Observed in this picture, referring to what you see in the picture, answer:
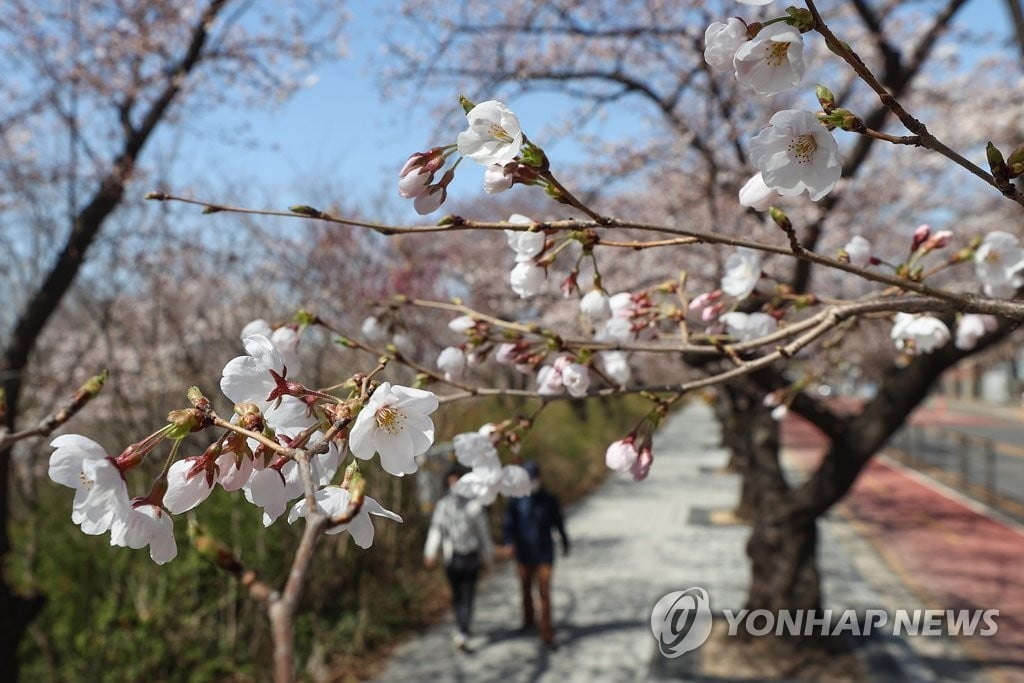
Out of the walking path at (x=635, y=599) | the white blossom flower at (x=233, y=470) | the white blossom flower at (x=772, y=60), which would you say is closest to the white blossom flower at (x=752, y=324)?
the white blossom flower at (x=772, y=60)

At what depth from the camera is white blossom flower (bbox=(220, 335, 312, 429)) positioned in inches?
40.5

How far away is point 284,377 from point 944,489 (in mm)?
13544

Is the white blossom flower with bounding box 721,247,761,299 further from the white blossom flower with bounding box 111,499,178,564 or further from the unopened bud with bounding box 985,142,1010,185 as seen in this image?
the white blossom flower with bounding box 111,499,178,564

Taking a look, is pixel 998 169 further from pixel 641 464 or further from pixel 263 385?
pixel 263 385

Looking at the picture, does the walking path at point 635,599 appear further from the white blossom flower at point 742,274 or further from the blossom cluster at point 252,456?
the blossom cluster at point 252,456

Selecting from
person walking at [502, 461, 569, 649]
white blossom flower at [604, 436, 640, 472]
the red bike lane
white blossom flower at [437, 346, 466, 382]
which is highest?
white blossom flower at [437, 346, 466, 382]

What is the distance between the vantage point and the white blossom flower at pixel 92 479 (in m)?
0.96

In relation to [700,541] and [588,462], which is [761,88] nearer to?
[700,541]

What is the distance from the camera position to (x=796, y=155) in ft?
3.68

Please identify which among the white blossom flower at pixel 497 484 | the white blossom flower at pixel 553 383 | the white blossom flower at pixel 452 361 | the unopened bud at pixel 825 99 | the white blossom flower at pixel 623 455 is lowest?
the white blossom flower at pixel 497 484

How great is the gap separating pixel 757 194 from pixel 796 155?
0.14 metres

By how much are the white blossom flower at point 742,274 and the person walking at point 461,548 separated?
4120 mm

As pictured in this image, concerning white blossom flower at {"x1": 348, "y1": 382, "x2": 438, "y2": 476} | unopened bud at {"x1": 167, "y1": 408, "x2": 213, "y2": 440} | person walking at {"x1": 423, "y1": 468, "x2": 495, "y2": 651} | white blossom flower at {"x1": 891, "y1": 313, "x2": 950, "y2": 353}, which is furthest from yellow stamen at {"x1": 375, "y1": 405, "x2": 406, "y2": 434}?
person walking at {"x1": 423, "y1": 468, "x2": 495, "y2": 651}

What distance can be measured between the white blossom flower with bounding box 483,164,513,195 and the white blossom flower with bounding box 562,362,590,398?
0.59m
